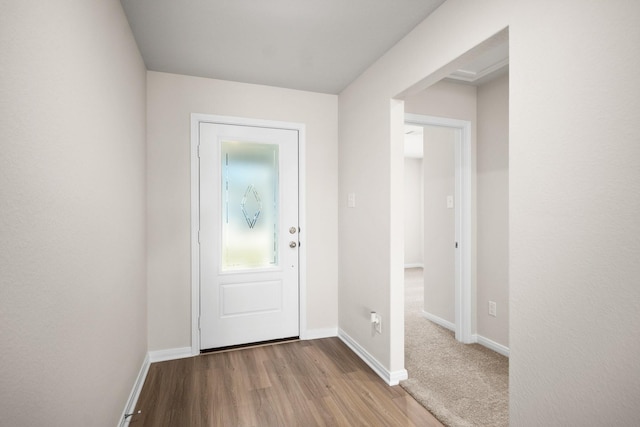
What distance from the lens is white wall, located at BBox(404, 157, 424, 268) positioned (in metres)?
7.49

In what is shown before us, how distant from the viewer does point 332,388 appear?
2365 mm

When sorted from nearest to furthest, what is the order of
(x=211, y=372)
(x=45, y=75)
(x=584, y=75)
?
1. (x=45, y=75)
2. (x=584, y=75)
3. (x=211, y=372)

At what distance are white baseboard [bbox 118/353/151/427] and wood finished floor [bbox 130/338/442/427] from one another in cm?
4

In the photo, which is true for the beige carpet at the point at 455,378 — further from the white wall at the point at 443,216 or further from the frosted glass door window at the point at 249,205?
the frosted glass door window at the point at 249,205

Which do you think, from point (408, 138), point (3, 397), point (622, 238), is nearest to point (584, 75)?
point (622, 238)

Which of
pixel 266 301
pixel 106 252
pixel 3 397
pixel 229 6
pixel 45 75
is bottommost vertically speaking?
pixel 266 301

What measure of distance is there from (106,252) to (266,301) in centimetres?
173

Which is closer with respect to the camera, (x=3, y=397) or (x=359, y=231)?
(x=3, y=397)

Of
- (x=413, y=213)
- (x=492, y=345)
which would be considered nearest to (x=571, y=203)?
(x=492, y=345)

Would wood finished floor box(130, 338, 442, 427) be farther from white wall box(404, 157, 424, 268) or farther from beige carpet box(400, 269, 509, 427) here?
white wall box(404, 157, 424, 268)

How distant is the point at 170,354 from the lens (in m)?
2.83

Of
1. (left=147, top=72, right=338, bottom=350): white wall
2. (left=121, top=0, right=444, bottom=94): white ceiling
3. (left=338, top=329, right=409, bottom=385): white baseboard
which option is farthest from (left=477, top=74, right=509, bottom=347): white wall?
(left=147, top=72, right=338, bottom=350): white wall

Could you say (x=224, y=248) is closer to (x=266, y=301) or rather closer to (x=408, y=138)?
(x=266, y=301)

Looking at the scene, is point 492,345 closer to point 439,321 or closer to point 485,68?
point 439,321
